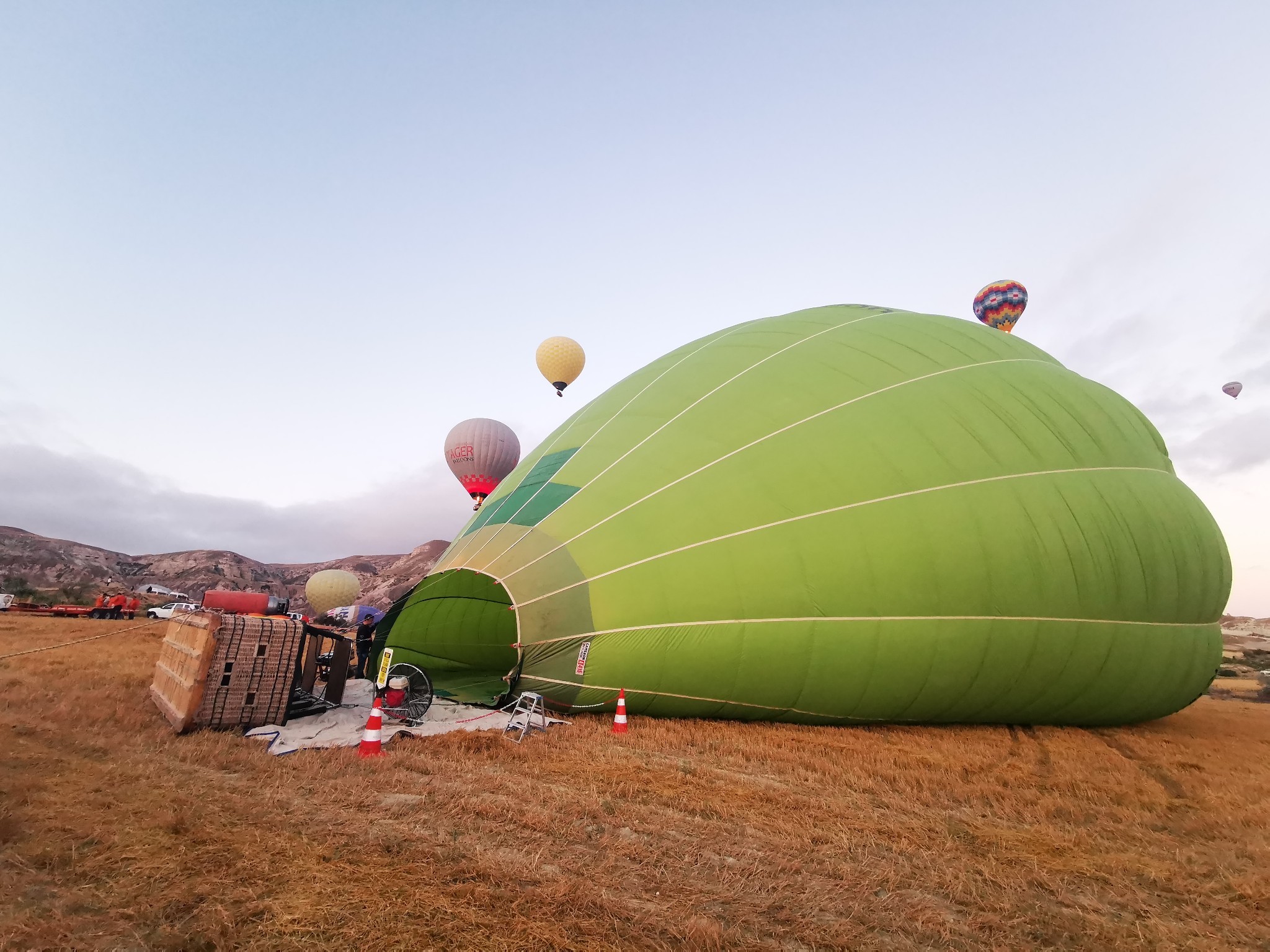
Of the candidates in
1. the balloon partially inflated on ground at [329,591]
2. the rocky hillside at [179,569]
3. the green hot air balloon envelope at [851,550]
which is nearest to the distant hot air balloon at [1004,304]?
the green hot air balloon envelope at [851,550]

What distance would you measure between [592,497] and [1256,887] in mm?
4691

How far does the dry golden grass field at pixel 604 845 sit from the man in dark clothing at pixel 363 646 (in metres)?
A: 3.43

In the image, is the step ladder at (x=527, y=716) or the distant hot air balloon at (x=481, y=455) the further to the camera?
the distant hot air balloon at (x=481, y=455)

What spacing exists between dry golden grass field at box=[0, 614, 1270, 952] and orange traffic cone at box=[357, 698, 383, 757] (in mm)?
152

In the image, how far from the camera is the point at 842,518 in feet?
18.1

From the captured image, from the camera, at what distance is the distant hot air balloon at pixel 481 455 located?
842 inches

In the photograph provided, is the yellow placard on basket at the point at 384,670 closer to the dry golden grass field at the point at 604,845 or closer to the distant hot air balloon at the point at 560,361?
the dry golden grass field at the point at 604,845

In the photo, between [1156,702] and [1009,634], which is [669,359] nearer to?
[1009,634]

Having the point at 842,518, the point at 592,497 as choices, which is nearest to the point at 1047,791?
the point at 842,518

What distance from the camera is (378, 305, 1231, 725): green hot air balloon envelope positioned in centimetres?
530

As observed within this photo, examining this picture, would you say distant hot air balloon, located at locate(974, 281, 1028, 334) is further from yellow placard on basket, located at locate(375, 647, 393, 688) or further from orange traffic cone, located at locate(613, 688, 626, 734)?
yellow placard on basket, located at locate(375, 647, 393, 688)

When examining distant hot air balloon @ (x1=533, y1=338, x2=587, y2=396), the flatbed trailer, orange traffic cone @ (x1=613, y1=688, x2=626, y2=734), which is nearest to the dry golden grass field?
orange traffic cone @ (x1=613, y1=688, x2=626, y2=734)

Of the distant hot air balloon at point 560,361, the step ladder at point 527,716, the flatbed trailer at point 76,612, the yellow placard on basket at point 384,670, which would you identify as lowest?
the flatbed trailer at point 76,612

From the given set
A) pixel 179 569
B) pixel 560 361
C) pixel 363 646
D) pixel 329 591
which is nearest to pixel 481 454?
pixel 560 361
